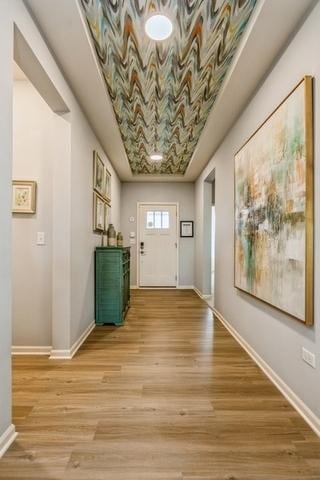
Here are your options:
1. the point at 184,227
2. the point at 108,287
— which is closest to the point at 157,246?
the point at 184,227

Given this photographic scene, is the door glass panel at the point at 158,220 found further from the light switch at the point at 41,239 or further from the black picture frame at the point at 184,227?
the light switch at the point at 41,239

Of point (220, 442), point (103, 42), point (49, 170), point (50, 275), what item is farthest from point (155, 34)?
point (220, 442)

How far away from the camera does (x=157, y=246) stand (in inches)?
255

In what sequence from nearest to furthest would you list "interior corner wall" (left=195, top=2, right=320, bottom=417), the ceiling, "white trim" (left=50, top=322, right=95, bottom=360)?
"interior corner wall" (left=195, top=2, right=320, bottom=417)
the ceiling
"white trim" (left=50, top=322, right=95, bottom=360)

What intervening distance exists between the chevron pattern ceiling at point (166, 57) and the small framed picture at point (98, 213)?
3.29 feet

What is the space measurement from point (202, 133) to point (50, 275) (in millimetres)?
2640

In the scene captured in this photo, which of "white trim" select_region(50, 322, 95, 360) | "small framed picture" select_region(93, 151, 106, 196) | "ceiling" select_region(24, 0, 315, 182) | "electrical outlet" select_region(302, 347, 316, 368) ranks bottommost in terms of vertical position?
"white trim" select_region(50, 322, 95, 360)

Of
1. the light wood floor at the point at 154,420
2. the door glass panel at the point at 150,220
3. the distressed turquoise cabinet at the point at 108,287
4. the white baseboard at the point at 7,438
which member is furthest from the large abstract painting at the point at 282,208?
the door glass panel at the point at 150,220

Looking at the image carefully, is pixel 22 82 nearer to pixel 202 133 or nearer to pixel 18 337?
pixel 202 133

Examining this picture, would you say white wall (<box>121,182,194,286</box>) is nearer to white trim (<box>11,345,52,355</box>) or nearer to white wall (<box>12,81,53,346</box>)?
white wall (<box>12,81,53,346</box>)

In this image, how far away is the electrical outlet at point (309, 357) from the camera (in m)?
1.59

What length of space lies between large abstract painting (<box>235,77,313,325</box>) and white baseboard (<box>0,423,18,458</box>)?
175cm

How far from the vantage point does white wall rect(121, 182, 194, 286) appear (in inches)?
256

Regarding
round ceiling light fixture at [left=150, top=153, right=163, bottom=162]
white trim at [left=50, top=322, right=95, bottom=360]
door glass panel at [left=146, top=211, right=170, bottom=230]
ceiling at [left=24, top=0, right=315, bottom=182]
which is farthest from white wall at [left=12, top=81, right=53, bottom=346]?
door glass panel at [left=146, top=211, right=170, bottom=230]
